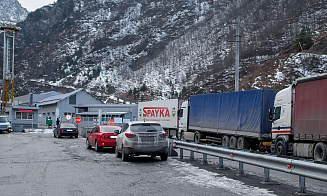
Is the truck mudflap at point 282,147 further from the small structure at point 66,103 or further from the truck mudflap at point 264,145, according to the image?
the small structure at point 66,103

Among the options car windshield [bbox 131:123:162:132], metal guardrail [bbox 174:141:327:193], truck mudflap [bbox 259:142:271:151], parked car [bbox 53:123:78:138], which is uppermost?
car windshield [bbox 131:123:162:132]

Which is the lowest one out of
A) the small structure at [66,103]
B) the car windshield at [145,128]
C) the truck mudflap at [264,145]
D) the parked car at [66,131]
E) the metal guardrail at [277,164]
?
the parked car at [66,131]

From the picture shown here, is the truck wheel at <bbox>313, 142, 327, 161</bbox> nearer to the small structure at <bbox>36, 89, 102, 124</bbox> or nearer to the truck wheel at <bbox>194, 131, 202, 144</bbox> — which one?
the truck wheel at <bbox>194, 131, 202, 144</bbox>

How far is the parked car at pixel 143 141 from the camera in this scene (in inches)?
547

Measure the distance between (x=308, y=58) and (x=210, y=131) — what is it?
63.1 meters

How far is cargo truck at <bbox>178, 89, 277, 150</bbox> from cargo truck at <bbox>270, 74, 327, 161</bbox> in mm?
1188

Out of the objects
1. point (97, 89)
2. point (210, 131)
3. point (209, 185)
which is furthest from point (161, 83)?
point (209, 185)

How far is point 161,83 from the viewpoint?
179875 mm

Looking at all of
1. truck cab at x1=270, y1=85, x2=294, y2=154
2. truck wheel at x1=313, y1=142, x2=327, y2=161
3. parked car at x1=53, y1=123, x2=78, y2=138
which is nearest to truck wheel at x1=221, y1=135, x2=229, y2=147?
truck cab at x1=270, y1=85, x2=294, y2=154

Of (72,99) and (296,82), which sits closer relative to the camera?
(296,82)

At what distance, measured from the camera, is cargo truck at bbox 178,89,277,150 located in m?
18.8

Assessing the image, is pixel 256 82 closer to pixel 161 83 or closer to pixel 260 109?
pixel 260 109

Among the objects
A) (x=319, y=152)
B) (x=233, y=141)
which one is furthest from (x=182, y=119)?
(x=319, y=152)

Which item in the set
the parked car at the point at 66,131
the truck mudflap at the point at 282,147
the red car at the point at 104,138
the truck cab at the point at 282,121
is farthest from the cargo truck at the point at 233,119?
the parked car at the point at 66,131
